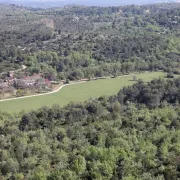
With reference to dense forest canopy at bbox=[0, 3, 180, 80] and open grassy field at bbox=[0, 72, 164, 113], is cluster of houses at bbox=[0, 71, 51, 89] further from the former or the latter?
dense forest canopy at bbox=[0, 3, 180, 80]

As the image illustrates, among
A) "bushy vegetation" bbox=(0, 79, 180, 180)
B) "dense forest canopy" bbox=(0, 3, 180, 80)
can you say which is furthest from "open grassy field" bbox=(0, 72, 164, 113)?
"bushy vegetation" bbox=(0, 79, 180, 180)

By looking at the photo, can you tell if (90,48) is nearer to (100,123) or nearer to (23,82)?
(23,82)

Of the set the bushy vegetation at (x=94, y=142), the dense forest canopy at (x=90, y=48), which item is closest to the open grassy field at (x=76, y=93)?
the dense forest canopy at (x=90, y=48)

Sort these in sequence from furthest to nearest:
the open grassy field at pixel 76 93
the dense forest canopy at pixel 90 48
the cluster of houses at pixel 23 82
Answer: the dense forest canopy at pixel 90 48 < the cluster of houses at pixel 23 82 < the open grassy field at pixel 76 93

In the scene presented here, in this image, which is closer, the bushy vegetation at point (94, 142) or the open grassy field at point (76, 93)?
the bushy vegetation at point (94, 142)

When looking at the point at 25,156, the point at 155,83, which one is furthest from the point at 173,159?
the point at 155,83

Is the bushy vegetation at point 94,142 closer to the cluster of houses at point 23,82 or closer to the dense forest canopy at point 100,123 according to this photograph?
the dense forest canopy at point 100,123

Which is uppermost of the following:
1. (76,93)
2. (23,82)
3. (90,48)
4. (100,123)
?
(100,123)

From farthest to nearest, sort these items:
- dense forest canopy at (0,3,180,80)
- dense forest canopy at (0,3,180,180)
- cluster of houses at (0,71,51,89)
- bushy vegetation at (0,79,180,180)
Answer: dense forest canopy at (0,3,180,80) < cluster of houses at (0,71,51,89) < dense forest canopy at (0,3,180,180) < bushy vegetation at (0,79,180,180)

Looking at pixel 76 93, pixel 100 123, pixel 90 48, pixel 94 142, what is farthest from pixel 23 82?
pixel 94 142
